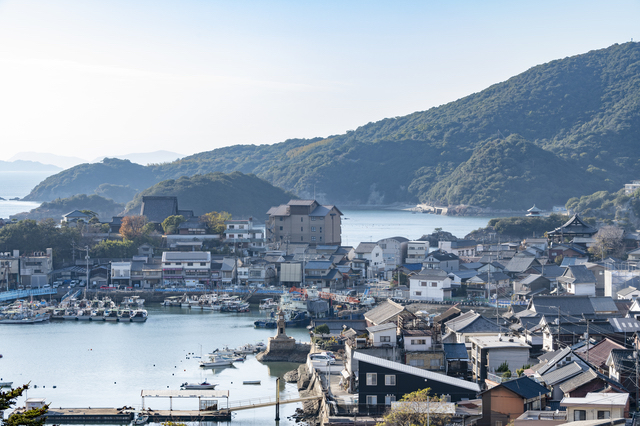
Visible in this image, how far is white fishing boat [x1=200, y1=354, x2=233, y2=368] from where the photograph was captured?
18469mm

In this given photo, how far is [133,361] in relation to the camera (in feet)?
63.1

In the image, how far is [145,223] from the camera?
4112cm

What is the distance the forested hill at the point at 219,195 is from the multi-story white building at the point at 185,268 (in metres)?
41.0

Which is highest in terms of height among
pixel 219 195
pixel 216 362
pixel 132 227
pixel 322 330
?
pixel 219 195

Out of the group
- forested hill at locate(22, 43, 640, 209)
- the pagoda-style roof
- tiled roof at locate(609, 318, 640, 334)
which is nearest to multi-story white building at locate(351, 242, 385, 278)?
the pagoda-style roof

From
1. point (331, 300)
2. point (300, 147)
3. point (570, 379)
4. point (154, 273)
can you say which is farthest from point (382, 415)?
point (300, 147)

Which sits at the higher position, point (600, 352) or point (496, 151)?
point (496, 151)

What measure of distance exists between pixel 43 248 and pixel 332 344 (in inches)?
808

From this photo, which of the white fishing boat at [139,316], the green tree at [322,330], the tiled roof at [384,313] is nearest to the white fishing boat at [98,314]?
the white fishing boat at [139,316]

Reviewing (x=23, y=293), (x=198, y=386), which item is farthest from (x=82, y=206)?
(x=198, y=386)

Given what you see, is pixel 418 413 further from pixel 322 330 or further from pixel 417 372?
pixel 322 330

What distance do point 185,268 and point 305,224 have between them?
10.3m

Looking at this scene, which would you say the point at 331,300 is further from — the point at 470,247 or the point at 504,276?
the point at 470,247

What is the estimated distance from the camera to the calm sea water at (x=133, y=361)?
51.5 ft
